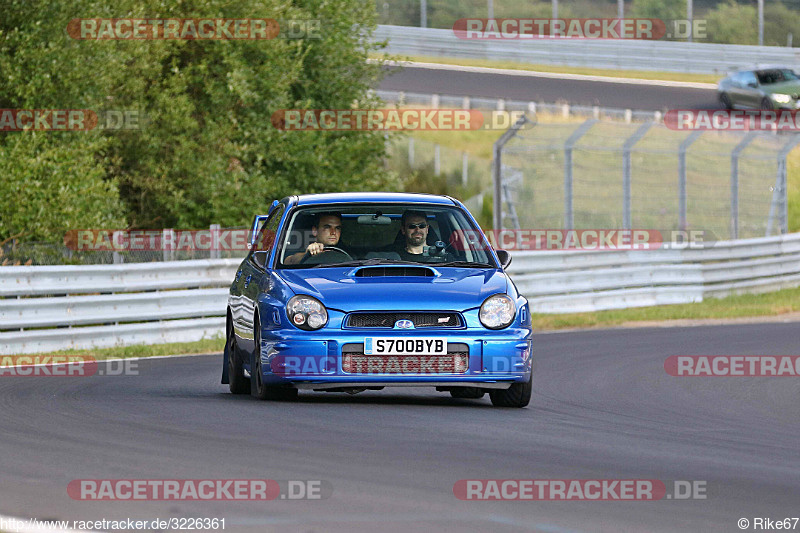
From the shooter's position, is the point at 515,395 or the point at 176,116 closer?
the point at 515,395

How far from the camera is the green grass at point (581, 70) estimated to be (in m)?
51.9

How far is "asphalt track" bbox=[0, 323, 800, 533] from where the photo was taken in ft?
20.6

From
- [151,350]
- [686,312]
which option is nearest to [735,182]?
[686,312]

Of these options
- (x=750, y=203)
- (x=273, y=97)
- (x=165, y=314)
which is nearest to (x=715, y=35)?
(x=750, y=203)

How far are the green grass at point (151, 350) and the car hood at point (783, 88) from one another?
91.5 feet

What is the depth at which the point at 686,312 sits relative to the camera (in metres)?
23.1

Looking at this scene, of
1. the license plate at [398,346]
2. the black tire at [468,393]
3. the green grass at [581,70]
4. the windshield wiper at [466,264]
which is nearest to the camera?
the license plate at [398,346]

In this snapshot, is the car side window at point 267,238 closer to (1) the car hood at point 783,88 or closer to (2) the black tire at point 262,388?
(2) the black tire at point 262,388

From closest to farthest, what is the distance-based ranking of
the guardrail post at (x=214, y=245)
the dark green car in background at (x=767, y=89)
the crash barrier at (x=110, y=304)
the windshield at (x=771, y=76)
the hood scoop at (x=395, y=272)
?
1. the hood scoop at (x=395, y=272)
2. the crash barrier at (x=110, y=304)
3. the guardrail post at (x=214, y=245)
4. the dark green car in background at (x=767, y=89)
5. the windshield at (x=771, y=76)

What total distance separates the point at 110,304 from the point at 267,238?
5598 millimetres

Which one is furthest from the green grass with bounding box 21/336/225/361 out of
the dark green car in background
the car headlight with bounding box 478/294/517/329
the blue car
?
the dark green car in background

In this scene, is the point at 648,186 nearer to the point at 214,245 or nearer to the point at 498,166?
the point at 498,166

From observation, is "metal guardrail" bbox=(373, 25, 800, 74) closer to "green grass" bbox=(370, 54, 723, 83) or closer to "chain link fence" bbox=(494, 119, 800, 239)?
"green grass" bbox=(370, 54, 723, 83)

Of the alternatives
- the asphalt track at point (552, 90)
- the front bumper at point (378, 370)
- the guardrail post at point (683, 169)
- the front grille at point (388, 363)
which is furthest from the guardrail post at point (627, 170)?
the asphalt track at point (552, 90)
